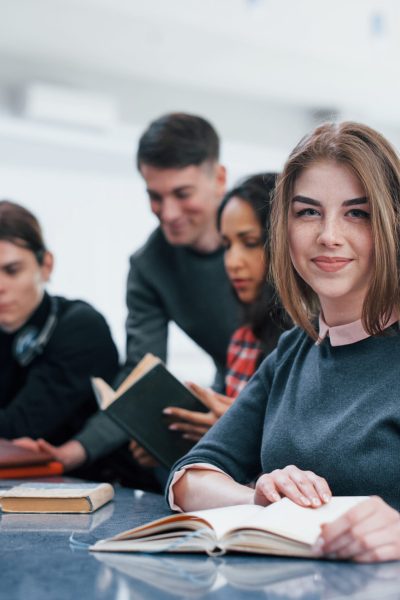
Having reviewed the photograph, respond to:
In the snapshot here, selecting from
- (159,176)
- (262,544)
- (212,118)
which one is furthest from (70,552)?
(212,118)

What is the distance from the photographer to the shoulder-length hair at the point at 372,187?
1317 millimetres

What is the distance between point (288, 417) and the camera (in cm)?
141

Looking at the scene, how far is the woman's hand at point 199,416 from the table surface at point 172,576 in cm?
74

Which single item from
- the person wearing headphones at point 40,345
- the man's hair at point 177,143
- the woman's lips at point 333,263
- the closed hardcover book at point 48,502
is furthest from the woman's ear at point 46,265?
the woman's lips at point 333,263

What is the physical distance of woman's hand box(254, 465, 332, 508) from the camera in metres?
1.16

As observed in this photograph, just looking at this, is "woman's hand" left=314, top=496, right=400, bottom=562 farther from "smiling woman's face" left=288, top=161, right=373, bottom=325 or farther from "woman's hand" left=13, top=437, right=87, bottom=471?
"woman's hand" left=13, top=437, right=87, bottom=471

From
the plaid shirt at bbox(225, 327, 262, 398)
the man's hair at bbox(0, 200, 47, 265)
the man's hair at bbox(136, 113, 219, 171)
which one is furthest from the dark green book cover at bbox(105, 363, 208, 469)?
the man's hair at bbox(0, 200, 47, 265)

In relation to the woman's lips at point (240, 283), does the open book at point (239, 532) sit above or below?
below

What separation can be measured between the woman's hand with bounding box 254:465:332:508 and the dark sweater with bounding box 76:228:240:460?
138cm

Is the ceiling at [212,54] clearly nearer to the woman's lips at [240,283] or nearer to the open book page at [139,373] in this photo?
the woman's lips at [240,283]

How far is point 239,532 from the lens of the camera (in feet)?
3.50

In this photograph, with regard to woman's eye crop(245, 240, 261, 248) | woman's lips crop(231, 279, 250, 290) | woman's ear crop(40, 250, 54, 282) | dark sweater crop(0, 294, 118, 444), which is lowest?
dark sweater crop(0, 294, 118, 444)

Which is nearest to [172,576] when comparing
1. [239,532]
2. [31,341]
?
[239,532]

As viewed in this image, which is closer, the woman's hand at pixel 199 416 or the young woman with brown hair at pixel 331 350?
the young woman with brown hair at pixel 331 350
